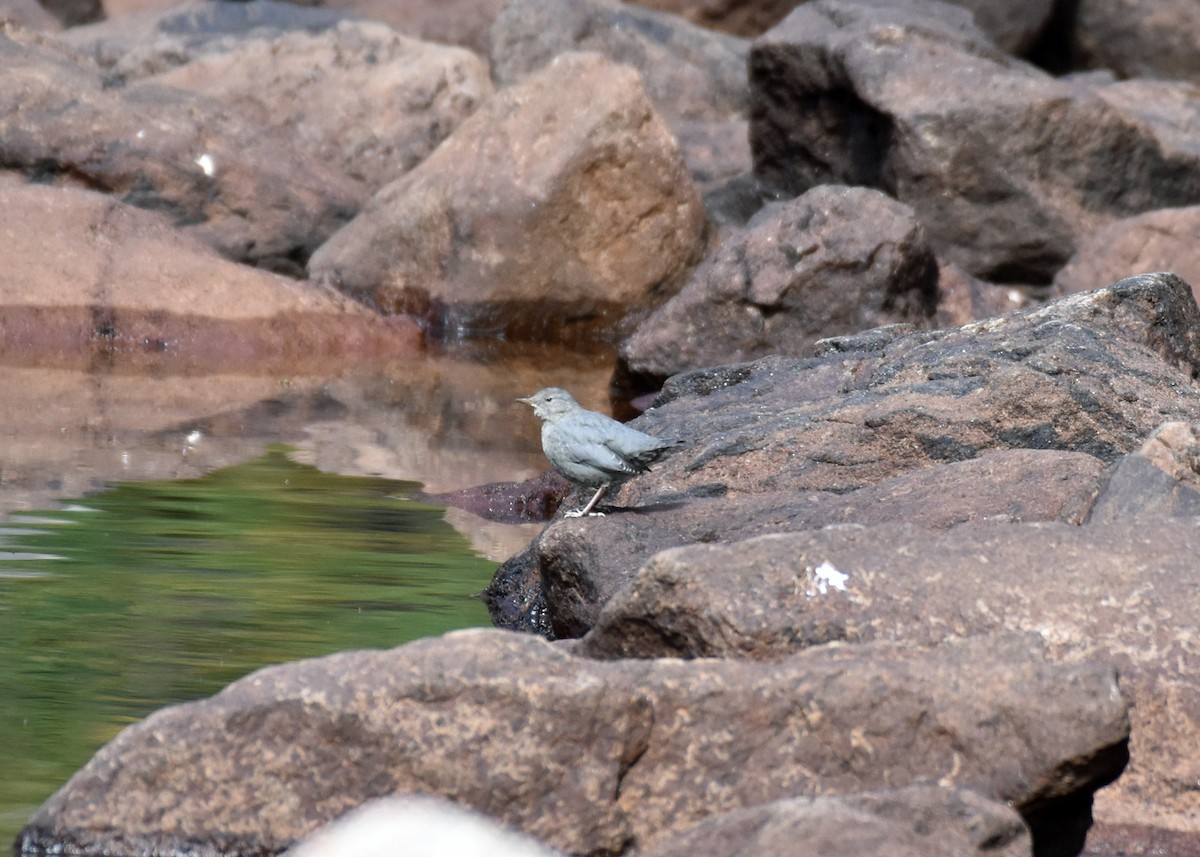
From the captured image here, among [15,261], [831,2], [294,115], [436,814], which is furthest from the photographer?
[294,115]

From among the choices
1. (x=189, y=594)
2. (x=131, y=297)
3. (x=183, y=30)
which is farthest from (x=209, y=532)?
(x=183, y=30)

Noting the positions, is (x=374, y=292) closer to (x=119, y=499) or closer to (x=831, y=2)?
(x=831, y=2)

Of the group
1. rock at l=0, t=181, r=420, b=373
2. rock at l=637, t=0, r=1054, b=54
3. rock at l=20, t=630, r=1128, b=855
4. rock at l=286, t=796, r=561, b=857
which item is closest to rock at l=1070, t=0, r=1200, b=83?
rock at l=637, t=0, r=1054, b=54

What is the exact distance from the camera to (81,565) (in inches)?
225

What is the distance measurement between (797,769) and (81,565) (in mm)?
3173

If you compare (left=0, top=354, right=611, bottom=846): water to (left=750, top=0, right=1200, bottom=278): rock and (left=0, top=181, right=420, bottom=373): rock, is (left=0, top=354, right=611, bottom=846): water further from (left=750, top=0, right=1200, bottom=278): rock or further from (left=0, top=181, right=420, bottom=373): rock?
(left=750, top=0, right=1200, bottom=278): rock

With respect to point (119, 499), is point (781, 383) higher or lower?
higher

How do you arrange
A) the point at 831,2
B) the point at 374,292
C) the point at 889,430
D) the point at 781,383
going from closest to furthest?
the point at 889,430, the point at 781,383, the point at 374,292, the point at 831,2

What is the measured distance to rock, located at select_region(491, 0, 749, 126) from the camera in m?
15.8

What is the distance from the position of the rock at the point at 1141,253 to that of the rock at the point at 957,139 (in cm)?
140

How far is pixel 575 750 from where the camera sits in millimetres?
3354

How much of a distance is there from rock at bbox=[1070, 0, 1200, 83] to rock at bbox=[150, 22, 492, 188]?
7.71m

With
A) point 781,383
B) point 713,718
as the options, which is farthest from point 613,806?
point 781,383

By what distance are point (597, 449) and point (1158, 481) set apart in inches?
67.9
